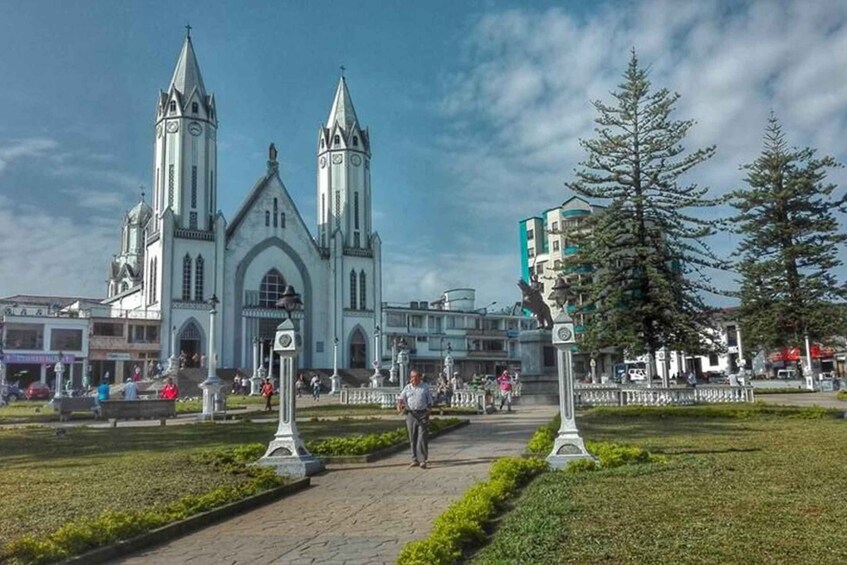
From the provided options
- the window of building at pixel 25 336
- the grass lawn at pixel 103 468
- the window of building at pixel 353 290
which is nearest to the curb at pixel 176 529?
the grass lawn at pixel 103 468

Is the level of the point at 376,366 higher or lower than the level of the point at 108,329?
lower

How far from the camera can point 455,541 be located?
579 cm

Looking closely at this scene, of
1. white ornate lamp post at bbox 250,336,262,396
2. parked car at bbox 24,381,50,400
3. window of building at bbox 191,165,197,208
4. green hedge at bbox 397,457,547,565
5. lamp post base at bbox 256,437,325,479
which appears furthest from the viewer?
window of building at bbox 191,165,197,208

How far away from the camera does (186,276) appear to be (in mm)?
59844

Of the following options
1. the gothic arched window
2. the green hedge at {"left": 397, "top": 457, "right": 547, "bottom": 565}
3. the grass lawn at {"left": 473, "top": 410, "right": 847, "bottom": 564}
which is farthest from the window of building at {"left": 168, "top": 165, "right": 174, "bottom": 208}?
the green hedge at {"left": 397, "top": 457, "right": 547, "bottom": 565}

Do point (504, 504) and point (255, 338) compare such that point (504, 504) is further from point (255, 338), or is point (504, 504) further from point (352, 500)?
point (255, 338)

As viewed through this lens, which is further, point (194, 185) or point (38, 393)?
point (194, 185)

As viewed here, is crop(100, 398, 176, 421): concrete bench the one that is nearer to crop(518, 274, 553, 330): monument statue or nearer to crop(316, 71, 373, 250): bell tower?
crop(518, 274, 553, 330): monument statue

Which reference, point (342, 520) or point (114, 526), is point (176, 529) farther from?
point (342, 520)

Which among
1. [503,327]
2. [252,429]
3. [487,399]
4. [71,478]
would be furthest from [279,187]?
[71,478]

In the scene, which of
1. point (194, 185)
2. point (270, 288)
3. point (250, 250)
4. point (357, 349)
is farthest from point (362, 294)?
point (194, 185)

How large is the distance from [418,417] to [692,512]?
559 centimetres

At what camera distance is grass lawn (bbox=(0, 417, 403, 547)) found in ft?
26.8

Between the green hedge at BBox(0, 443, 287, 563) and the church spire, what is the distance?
6025 cm
